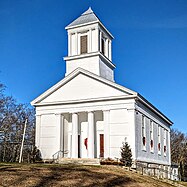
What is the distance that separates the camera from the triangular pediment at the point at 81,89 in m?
31.9

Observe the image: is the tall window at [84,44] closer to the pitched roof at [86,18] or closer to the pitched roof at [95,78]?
the pitched roof at [86,18]

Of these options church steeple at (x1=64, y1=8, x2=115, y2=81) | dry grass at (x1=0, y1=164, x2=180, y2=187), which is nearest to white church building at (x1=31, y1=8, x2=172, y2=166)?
church steeple at (x1=64, y1=8, x2=115, y2=81)

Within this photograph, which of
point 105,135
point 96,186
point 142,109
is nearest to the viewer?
point 96,186

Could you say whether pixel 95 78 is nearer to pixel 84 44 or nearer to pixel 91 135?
pixel 91 135

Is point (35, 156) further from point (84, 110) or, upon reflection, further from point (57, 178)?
point (57, 178)

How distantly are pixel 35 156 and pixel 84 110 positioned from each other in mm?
6329

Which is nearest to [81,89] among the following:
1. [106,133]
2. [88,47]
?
[106,133]

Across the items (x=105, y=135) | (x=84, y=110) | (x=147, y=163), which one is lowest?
(x=147, y=163)

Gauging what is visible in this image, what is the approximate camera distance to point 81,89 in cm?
3341

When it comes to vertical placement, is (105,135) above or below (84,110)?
below

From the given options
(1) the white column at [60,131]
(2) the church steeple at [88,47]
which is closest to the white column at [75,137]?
(1) the white column at [60,131]

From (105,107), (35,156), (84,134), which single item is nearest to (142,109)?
(105,107)

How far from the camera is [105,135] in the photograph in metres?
31.3

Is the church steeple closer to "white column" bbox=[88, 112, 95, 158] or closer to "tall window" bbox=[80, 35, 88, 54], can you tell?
"tall window" bbox=[80, 35, 88, 54]
